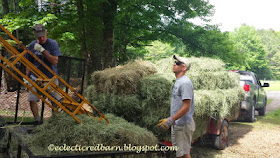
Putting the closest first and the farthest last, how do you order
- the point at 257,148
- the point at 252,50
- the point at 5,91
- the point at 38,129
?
the point at 38,129
the point at 5,91
the point at 257,148
the point at 252,50

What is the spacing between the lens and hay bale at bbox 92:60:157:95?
15.5 feet

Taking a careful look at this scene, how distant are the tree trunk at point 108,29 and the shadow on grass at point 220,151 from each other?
5116mm

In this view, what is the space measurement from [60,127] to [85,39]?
23.8 feet

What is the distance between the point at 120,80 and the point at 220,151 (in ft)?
11.1

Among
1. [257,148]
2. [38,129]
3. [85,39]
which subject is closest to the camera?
[38,129]

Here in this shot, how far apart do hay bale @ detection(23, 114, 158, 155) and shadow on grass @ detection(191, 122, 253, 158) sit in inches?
129

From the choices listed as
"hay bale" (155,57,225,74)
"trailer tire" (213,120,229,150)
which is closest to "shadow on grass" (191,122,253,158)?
"trailer tire" (213,120,229,150)

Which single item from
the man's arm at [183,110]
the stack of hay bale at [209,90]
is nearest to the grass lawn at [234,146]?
the stack of hay bale at [209,90]

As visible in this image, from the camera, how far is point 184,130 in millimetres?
3693

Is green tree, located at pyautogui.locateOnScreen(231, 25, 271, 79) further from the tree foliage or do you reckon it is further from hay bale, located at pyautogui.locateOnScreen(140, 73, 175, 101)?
hay bale, located at pyautogui.locateOnScreen(140, 73, 175, 101)

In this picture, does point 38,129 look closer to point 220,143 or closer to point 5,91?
point 5,91

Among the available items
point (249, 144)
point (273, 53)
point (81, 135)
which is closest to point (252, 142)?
point (249, 144)

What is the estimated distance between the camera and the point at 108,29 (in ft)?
35.1

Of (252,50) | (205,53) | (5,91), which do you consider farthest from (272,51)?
(5,91)
